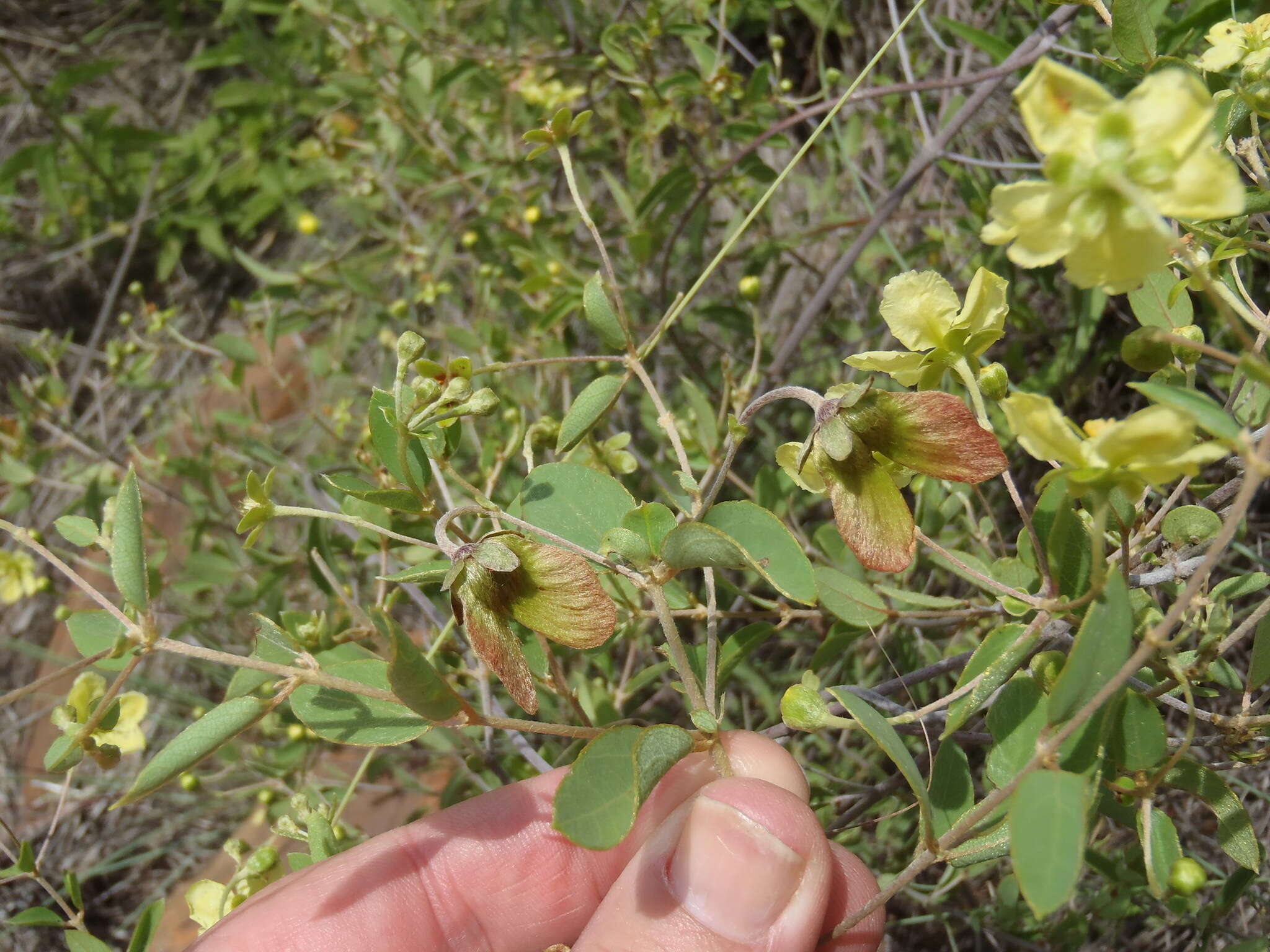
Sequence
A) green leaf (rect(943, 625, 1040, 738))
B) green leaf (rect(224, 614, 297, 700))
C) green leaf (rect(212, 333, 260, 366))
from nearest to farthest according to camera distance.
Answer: green leaf (rect(943, 625, 1040, 738))
green leaf (rect(224, 614, 297, 700))
green leaf (rect(212, 333, 260, 366))

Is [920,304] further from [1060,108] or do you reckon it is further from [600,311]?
[600,311]

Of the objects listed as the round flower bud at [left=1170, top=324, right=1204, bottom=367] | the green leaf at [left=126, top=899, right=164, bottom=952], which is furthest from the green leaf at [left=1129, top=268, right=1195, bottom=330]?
the green leaf at [left=126, top=899, right=164, bottom=952]

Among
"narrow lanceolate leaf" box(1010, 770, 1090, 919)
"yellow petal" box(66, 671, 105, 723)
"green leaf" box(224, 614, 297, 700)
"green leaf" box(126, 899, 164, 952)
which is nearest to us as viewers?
"narrow lanceolate leaf" box(1010, 770, 1090, 919)

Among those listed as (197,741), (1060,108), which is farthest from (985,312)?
(197,741)

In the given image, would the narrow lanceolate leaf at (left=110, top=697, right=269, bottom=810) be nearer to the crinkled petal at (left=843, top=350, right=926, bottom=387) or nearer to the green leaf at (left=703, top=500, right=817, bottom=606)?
the green leaf at (left=703, top=500, right=817, bottom=606)

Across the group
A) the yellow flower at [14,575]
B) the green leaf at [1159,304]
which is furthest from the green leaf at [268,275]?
the green leaf at [1159,304]

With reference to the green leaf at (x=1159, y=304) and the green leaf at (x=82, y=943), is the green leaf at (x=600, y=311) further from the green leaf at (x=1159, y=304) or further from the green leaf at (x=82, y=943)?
the green leaf at (x=82, y=943)
